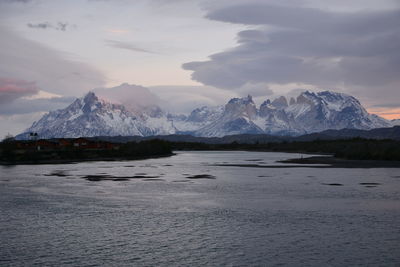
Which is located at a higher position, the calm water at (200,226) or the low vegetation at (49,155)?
the low vegetation at (49,155)

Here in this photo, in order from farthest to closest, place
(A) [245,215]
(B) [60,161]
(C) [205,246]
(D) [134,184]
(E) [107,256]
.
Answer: (B) [60,161] → (D) [134,184] → (A) [245,215] → (C) [205,246] → (E) [107,256]

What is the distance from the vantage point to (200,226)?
4216 cm

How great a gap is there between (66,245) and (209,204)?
76.9 ft

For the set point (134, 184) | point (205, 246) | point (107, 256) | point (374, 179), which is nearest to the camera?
point (107, 256)

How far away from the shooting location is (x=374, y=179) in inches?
3349

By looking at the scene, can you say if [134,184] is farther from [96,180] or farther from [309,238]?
[309,238]

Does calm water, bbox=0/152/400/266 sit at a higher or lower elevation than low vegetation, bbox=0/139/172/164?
lower

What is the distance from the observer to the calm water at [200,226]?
1261 inches

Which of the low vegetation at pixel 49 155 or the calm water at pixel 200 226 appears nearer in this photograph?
the calm water at pixel 200 226

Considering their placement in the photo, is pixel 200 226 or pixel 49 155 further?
pixel 49 155

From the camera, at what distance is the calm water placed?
105ft

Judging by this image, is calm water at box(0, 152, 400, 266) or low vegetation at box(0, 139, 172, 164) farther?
low vegetation at box(0, 139, 172, 164)

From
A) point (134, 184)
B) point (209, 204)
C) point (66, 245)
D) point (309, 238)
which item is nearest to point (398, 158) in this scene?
point (134, 184)

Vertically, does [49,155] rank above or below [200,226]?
above
